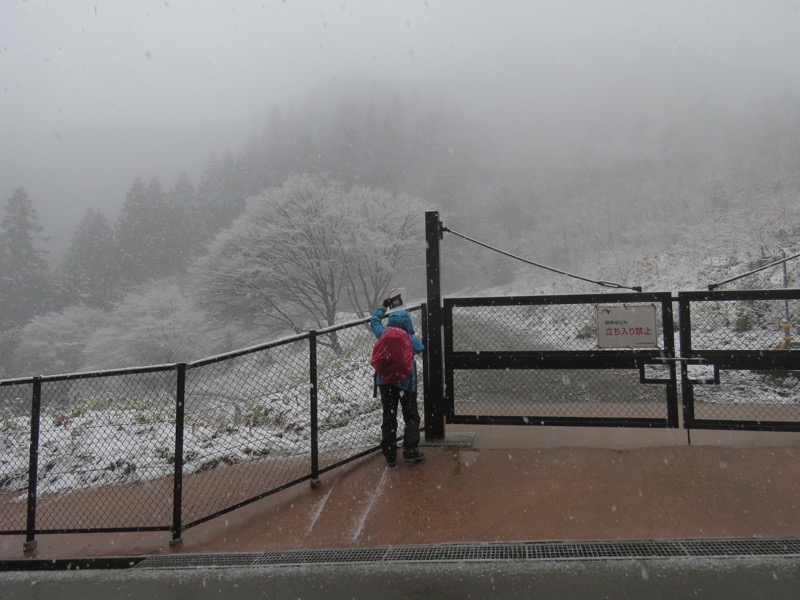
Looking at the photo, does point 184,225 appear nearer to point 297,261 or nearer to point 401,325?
point 297,261

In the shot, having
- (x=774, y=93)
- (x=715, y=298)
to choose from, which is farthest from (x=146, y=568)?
(x=774, y=93)

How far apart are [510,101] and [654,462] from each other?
60926mm

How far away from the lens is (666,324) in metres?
4.64

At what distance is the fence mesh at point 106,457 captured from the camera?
14.1 feet

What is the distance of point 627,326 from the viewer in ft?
15.2

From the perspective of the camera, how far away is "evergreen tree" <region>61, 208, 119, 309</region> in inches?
1596

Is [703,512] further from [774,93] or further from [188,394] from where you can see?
[774,93]

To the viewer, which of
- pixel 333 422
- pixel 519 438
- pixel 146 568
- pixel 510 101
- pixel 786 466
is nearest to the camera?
pixel 146 568

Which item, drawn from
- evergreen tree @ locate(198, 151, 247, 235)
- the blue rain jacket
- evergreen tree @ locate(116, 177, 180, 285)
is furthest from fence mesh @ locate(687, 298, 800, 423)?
evergreen tree @ locate(116, 177, 180, 285)

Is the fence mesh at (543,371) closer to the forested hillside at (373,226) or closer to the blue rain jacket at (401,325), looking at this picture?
the blue rain jacket at (401,325)

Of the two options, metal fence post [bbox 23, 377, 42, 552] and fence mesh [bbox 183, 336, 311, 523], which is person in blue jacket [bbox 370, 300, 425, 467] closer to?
fence mesh [bbox 183, 336, 311, 523]

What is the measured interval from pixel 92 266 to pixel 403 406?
150 feet

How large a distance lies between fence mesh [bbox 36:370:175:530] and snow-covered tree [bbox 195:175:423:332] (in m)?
17.4

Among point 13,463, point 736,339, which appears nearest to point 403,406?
point 736,339
